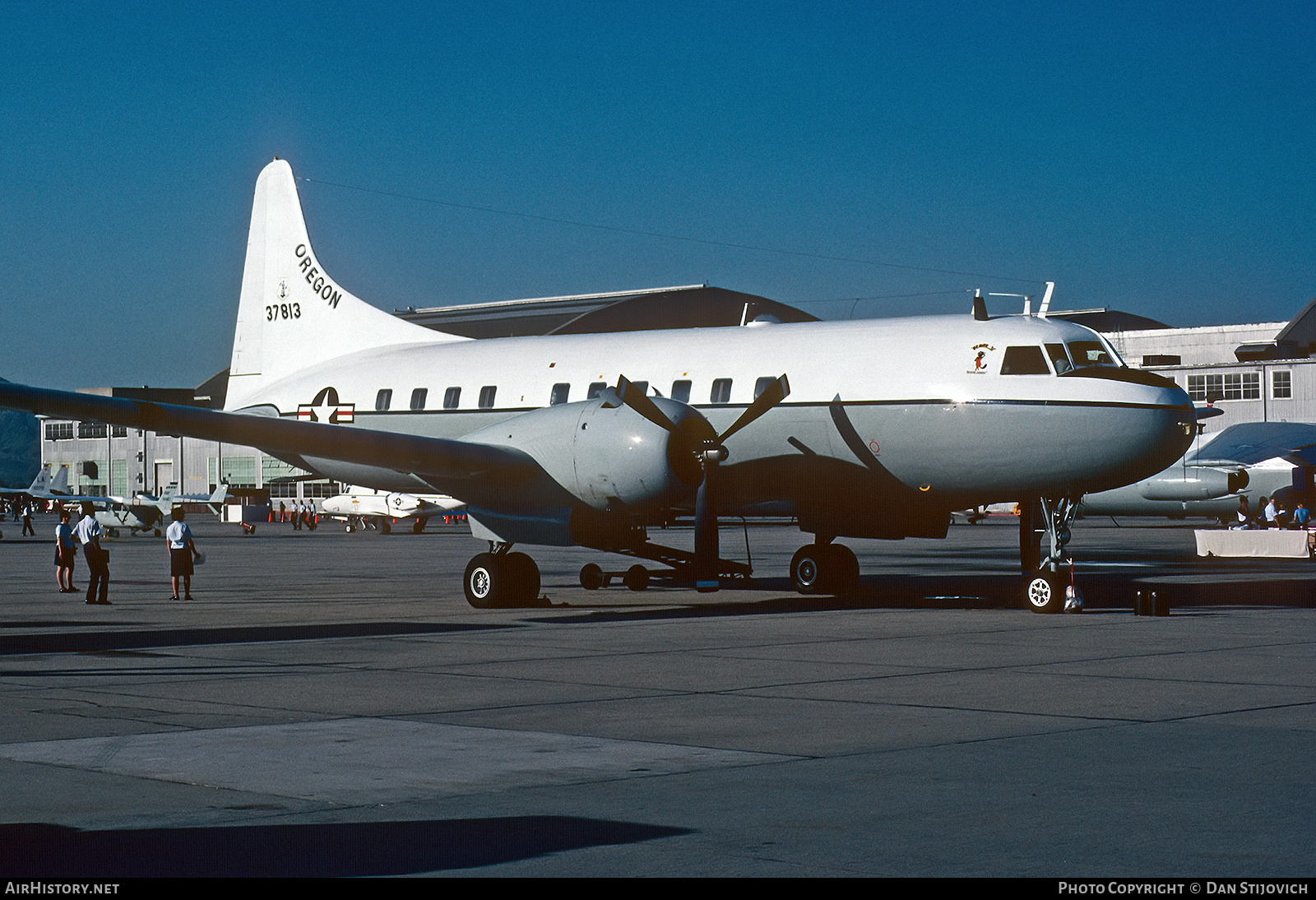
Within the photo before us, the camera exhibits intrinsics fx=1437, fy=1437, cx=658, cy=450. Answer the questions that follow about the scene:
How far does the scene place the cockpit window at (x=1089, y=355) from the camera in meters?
21.8

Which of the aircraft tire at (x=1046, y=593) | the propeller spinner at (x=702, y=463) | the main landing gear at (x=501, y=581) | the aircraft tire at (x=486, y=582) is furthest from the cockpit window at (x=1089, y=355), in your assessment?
the aircraft tire at (x=486, y=582)

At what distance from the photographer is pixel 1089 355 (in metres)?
21.9

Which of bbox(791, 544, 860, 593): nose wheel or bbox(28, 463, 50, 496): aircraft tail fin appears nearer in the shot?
bbox(791, 544, 860, 593): nose wheel

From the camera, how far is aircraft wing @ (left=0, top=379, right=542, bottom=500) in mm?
21547

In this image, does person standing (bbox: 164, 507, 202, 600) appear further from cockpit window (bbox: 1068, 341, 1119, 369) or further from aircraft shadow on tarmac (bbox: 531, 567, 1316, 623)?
cockpit window (bbox: 1068, 341, 1119, 369)

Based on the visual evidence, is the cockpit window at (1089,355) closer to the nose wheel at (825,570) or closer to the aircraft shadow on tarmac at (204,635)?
the nose wheel at (825,570)

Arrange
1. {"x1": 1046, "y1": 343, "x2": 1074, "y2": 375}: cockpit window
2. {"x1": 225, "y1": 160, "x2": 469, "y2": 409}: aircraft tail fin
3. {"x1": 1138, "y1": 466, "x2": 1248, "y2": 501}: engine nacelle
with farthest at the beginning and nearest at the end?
{"x1": 1138, "y1": 466, "x2": 1248, "y2": 501}: engine nacelle
{"x1": 225, "y1": 160, "x2": 469, "y2": 409}: aircraft tail fin
{"x1": 1046, "y1": 343, "x2": 1074, "y2": 375}: cockpit window

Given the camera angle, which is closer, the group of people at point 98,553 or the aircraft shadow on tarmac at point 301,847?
the aircraft shadow on tarmac at point 301,847

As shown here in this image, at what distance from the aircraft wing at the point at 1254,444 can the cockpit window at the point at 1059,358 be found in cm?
3786

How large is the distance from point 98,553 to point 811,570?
42.0ft

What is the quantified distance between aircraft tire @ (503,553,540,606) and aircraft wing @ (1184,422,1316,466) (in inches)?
1598

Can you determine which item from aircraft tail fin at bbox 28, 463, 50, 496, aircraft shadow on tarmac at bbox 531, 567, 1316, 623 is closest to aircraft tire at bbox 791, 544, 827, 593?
aircraft shadow on tarmac at bbox 531, 567, 1316, 623

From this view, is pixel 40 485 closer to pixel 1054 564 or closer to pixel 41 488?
pixel 41 488
